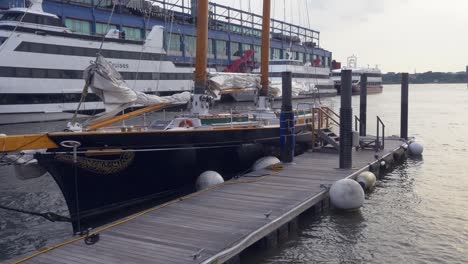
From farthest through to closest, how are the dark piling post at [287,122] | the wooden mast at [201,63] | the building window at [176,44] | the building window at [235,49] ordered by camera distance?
the building window at [235,49] → the building window at [176,44] → the dark piling post at [287,122] → the wooden mast at [201,63]

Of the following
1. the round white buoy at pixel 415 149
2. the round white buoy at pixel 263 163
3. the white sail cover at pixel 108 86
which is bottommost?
the round white buoy at pixel 415 149

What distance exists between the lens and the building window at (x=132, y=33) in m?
56.8

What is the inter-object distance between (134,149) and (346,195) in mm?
5755

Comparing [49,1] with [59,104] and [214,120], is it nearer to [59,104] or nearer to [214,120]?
[59,104]

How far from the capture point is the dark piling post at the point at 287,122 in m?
16.3

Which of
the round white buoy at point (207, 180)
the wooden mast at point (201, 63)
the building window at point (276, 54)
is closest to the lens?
the round white buoy at point (207, 180)

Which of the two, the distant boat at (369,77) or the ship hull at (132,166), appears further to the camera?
the distant boat at (369,77)

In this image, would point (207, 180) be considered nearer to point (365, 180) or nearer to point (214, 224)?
point (214, 224)

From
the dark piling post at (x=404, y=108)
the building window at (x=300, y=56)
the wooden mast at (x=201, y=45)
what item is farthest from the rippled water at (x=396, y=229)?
the building window at (x=300, y=56)

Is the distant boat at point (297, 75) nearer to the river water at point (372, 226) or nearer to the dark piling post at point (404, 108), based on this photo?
the dark piling post at point (404, 108)

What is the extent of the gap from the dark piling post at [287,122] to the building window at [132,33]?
43.9 m

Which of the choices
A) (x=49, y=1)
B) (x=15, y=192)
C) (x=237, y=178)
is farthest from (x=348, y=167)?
(x=49, y=1)

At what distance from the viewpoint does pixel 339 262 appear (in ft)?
32.7

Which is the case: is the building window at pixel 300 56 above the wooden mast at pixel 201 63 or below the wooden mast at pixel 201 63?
above
